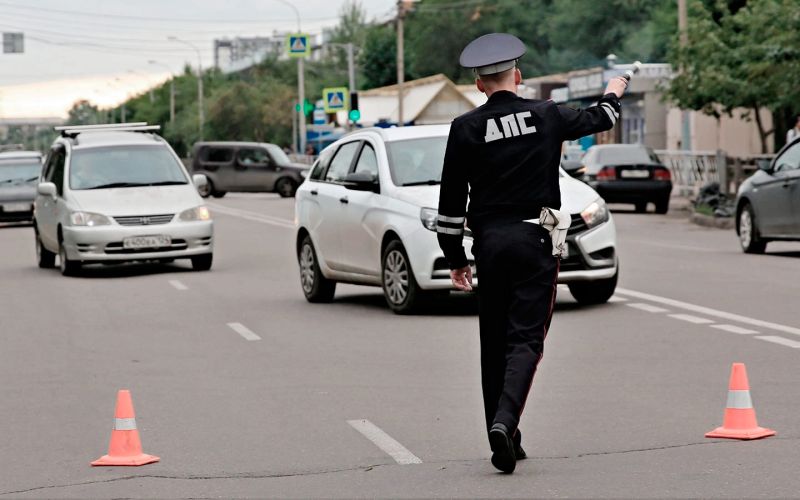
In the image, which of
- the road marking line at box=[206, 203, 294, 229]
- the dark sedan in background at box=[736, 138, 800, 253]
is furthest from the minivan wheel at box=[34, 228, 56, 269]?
the road marking line at box=[206, 203, 294, 229]

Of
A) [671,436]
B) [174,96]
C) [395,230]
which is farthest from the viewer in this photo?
[174,96]

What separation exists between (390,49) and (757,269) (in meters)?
110

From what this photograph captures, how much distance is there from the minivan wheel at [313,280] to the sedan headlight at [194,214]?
4.95 meters

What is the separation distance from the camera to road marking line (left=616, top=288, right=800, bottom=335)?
1309 cm

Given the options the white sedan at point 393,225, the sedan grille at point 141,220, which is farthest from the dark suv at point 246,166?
the white sedan at point 393,225

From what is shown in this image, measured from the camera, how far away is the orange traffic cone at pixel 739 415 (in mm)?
8008

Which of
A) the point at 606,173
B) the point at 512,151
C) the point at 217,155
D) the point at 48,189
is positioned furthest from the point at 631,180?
the point at 512,151

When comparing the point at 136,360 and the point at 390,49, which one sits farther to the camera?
the point at 390,49

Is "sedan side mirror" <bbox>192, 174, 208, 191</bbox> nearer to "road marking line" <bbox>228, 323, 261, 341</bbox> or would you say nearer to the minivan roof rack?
the minivan roof rack

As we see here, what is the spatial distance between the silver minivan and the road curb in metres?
11.8

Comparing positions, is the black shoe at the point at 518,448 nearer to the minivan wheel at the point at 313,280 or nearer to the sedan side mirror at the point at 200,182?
the minivan wheel at the point at 313,280

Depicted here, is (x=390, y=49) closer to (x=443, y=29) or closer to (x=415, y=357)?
(x=443, y=29)

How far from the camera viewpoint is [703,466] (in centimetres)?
740

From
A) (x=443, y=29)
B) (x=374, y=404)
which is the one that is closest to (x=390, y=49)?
(x=443, y=29)
